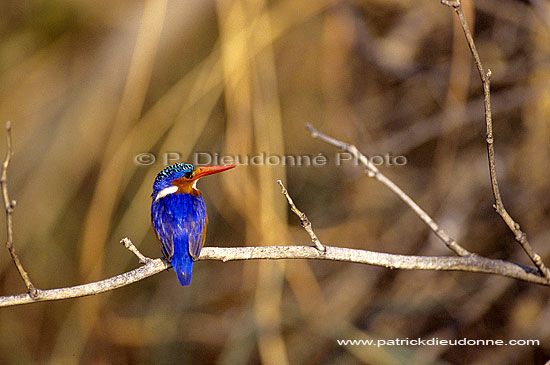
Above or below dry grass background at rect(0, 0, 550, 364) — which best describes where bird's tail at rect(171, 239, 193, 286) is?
below

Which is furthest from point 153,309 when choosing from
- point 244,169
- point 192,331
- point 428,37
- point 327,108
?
point 428,37

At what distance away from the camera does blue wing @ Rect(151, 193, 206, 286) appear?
5.27 ft

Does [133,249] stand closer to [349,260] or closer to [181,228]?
[181,228]

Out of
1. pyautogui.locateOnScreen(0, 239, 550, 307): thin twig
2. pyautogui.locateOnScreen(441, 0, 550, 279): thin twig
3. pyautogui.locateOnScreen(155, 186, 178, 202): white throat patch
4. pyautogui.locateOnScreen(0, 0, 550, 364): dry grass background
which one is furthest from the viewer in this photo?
pyautogui.locateOnScreen(0, 0, 550, 364): dry grass background

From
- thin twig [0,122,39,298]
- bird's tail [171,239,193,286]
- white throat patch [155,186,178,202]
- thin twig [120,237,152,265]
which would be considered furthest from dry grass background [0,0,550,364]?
thin twig [0,122,39,298]

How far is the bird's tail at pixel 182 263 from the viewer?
1.60 meters

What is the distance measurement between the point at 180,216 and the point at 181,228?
62 mm

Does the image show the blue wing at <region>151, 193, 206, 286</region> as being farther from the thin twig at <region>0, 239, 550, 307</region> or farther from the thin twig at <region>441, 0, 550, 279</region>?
the thin twig at <region>441, 0, 550, 279</region>

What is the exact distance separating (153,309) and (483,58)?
262 centimetres

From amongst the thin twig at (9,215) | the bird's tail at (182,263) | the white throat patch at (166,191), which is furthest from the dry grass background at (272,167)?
the thin twig at (9,215)

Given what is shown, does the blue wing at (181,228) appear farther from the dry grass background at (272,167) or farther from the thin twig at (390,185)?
the dry grass background at (272,167)

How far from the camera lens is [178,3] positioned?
2.65 m

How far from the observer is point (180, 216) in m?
1.71

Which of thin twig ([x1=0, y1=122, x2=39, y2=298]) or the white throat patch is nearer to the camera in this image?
thin twig ([x1=0, y1=122, x2=39, y2=298])
